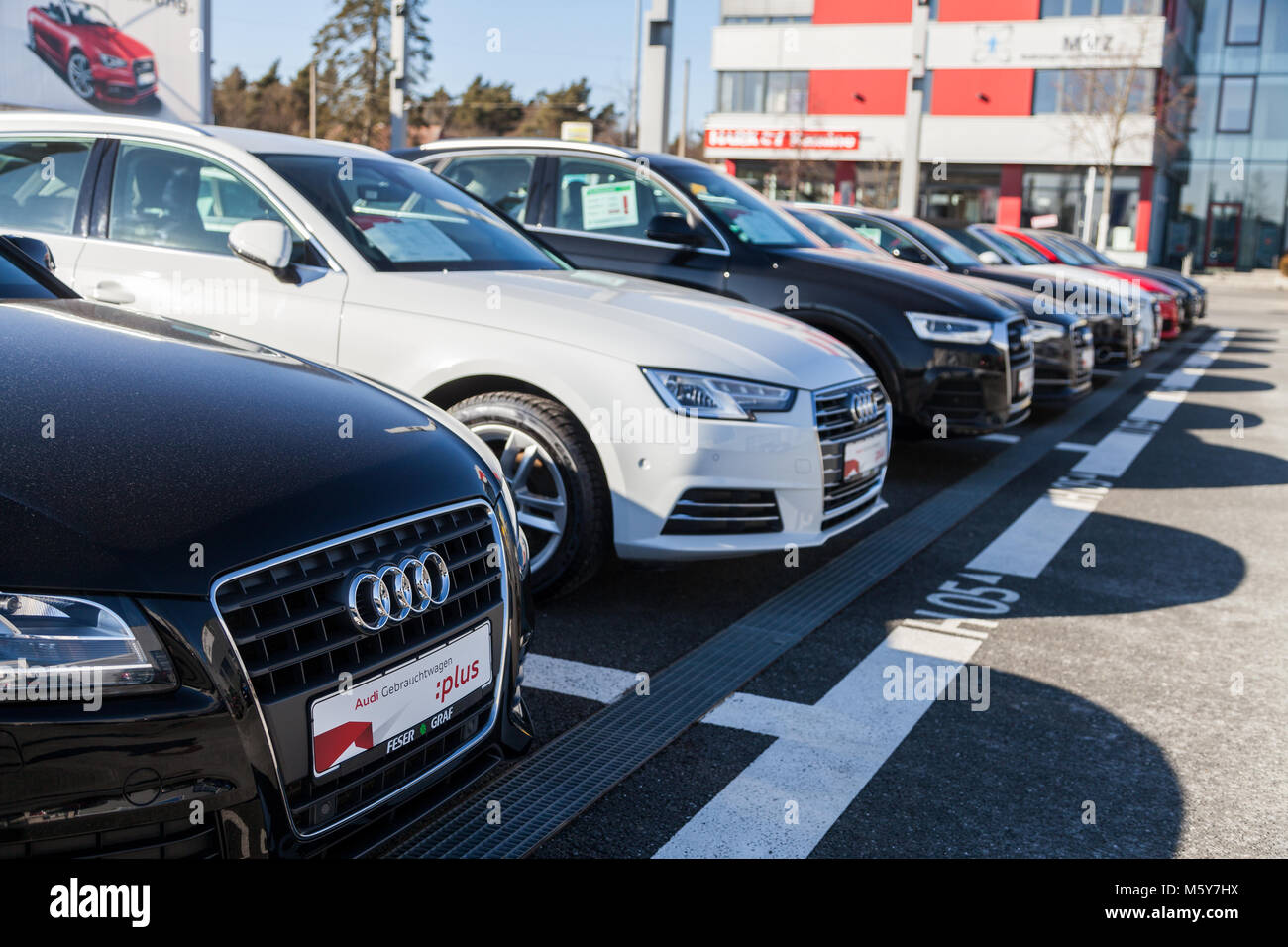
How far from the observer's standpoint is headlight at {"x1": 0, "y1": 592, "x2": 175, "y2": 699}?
1.61 metres

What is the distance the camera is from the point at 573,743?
3.23 meters

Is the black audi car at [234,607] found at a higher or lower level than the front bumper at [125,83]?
lower

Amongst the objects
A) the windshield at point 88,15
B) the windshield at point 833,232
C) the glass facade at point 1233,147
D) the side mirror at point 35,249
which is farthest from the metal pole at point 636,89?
the side mirror at point 35,249

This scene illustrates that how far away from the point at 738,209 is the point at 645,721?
4264 mm

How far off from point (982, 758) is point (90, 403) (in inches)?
93.2

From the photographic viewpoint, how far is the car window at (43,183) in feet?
15.1

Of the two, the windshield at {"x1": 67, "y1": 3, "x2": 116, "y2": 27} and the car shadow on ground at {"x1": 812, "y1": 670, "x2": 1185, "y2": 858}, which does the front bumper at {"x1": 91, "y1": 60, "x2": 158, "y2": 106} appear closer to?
the windshield at {"x1": 67, "y1": 3, "x2": 116, "y2": 27}

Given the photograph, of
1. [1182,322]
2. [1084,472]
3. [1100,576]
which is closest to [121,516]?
[1100,576]

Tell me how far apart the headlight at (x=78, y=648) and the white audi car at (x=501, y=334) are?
2.39 metres

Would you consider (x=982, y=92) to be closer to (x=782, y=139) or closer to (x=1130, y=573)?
(x=782, y=139)

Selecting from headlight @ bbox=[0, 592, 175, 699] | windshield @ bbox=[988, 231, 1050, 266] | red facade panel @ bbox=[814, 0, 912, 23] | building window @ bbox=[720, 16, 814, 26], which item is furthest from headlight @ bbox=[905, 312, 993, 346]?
Answer: building window @ bbox=[720, 16, 814, 26]

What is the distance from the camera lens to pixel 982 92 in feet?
147

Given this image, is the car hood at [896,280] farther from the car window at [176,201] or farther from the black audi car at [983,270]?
the car window at [176,201]
